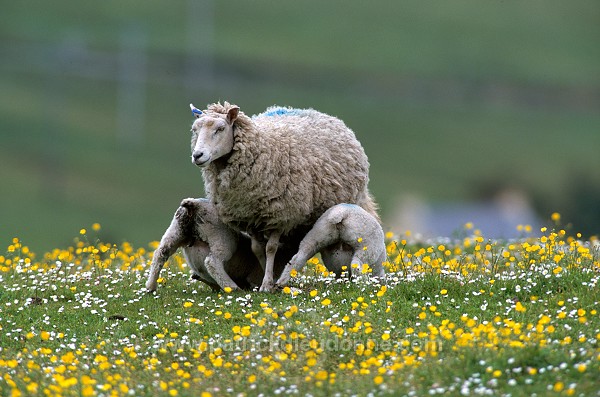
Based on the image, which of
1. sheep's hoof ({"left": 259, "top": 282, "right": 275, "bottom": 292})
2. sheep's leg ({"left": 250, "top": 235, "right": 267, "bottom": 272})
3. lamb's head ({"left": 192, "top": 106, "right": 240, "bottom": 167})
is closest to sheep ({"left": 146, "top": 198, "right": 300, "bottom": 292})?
sheep's leg ({"left": 250, "top": 235, "right": 267, "bottom": 272})

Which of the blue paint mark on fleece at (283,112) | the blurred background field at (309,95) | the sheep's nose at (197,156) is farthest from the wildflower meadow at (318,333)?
the blurred background field at (309,95)

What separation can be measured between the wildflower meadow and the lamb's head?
1760 millimetres

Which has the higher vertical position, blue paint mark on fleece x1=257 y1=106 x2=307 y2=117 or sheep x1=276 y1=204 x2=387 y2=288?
blue paint mark on fleece x1=257 y1=106 x2=307 y2=117

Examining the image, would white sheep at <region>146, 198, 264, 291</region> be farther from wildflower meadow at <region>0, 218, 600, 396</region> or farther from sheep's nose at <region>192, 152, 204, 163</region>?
sheep's nose at <region>192, 152, 204, 163</region>

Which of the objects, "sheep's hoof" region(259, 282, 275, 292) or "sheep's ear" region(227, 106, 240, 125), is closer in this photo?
"sheep's ear" region(227, 106, 240, 125)

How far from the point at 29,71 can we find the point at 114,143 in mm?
13699

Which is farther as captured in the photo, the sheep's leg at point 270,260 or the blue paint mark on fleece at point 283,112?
the blue paint mark on fleece at point 283,112

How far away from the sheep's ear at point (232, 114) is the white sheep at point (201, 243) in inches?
47.3

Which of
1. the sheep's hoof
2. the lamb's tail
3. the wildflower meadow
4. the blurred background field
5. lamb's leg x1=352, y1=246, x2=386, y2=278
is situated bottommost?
the wildflower meadow

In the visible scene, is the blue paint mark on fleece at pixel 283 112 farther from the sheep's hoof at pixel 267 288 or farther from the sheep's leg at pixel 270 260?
the sheep's hoof at pixel 267 288

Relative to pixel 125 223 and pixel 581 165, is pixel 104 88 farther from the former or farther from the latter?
pixel 581 165

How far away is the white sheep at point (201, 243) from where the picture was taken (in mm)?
13008

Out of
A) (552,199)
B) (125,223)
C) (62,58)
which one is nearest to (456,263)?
(552,199)

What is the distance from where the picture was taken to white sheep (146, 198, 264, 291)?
13008 millimetres
